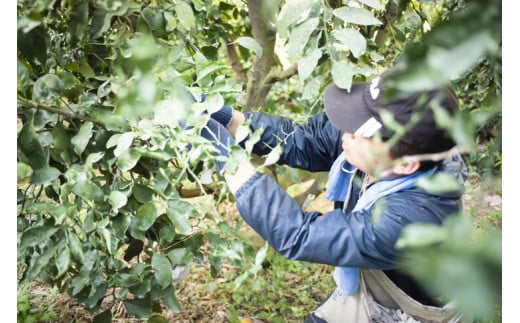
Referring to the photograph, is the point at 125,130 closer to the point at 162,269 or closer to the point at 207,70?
the point at 207,70

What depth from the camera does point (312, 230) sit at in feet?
3.37

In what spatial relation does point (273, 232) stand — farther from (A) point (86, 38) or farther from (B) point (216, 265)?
(A) point (86, 38)

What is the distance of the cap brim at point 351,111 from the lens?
42.9 inches

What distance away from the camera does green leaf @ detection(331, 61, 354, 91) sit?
40.3 inches

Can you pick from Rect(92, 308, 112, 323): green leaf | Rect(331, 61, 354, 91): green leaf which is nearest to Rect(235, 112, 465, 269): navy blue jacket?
Rect(331, 61, 354, 91): green leaf

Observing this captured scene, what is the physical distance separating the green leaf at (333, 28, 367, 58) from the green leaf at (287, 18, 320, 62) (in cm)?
6

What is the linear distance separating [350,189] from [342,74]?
392 mm

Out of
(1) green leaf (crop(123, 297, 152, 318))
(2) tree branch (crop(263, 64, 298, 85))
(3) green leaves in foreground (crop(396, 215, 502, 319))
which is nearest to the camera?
(3) green leaves in foreground (crop(396, 215, 502, 319))

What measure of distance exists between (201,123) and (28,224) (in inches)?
19.4

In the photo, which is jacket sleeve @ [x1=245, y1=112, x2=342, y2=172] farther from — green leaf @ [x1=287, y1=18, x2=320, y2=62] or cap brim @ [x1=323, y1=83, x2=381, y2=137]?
green leaf @ [x1=287, y1=18, x2=320, y2=62]

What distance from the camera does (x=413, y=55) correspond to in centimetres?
39

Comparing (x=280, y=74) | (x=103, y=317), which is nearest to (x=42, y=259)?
(x=103, y=317)

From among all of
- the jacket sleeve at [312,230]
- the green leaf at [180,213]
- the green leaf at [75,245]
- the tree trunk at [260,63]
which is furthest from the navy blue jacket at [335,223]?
the tree trunk at [260,63]
